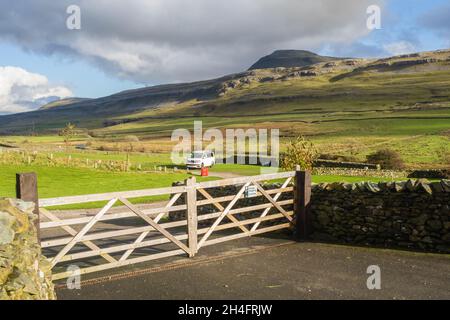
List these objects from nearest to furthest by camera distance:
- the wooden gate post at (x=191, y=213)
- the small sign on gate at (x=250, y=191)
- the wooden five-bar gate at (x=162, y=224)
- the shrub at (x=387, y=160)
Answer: the wooden five-bar gate at (x=162, y=224), the wooden gate post at (x=191, y=213), the small sign on gate at (x=250, y=191), the shrub at (x=387, y=160)

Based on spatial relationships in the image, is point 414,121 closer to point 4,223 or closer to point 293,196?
point 293,196

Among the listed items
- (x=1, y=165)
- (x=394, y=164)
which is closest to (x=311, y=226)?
(x=1, y=165)

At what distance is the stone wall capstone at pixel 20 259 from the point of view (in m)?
5.26

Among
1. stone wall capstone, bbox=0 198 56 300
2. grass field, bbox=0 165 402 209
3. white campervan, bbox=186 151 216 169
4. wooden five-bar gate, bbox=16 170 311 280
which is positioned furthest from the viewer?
white campervan, bbox=186 151 216 169

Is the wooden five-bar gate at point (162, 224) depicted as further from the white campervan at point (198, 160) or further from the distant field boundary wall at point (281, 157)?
the distant field boundary wall at point (281, 157)

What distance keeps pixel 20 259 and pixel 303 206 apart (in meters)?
9.17

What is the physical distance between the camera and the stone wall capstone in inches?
207

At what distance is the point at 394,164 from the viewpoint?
5031cm

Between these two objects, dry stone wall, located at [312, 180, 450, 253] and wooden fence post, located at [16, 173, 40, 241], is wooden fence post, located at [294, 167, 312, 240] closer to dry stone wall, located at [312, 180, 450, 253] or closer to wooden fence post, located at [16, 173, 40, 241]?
dry stone wall, located at [312, 180, 450, 253]

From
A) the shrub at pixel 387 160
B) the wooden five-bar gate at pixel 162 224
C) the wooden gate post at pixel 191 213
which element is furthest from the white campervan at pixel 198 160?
the wooden gate post at pixel 191 213

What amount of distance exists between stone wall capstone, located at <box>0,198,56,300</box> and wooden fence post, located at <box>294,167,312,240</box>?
327 inches

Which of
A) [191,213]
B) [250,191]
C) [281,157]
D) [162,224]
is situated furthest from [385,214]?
[281,157]

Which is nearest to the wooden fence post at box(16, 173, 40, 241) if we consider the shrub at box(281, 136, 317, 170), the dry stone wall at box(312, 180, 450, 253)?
the dry stone wall at box(312, 180, 450, 253)

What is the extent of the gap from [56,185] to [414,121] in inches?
3697
